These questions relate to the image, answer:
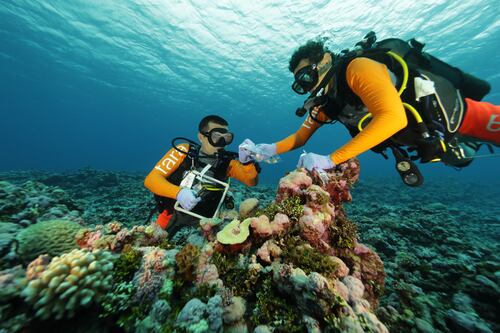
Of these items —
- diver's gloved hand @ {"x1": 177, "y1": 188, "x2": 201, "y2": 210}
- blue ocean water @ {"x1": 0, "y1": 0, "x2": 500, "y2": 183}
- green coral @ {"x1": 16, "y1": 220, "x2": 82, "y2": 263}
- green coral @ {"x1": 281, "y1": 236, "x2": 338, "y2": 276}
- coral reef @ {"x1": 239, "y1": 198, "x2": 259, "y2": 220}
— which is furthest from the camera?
blue ocean water @ {"x1": 0, "y1": 0, "x2": 500, "y2": 183}

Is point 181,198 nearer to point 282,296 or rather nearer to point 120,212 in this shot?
point 282,296

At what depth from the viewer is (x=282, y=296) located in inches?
93.0

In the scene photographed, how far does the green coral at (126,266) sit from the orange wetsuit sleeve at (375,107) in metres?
2.98

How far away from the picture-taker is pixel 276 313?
2215mm

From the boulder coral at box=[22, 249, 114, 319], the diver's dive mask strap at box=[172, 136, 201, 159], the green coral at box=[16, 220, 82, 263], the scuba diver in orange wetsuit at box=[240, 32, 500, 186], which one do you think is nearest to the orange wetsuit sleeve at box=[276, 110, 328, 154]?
the scuba diver in orange wetsuit at box=[240, 32, 500, 186]

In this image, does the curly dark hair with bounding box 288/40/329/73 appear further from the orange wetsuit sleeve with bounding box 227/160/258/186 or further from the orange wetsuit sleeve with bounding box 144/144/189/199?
the orange wetsuit sleeve with bounding box 144/144/189/199

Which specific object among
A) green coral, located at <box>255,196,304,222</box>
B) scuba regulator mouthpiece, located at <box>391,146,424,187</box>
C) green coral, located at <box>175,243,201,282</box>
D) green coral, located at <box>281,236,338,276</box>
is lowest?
green coral, located at <box>175,243,201,282</box>

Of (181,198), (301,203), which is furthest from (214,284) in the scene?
(181,198)

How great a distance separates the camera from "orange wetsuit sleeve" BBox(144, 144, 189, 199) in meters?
4.70

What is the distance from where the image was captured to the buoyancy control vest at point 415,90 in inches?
133

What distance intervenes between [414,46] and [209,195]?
16.0ft

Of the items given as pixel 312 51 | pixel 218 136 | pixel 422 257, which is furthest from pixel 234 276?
pixel 422 257

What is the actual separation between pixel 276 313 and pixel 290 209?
1351 mm

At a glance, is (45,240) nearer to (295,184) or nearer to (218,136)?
→ (218,136)
